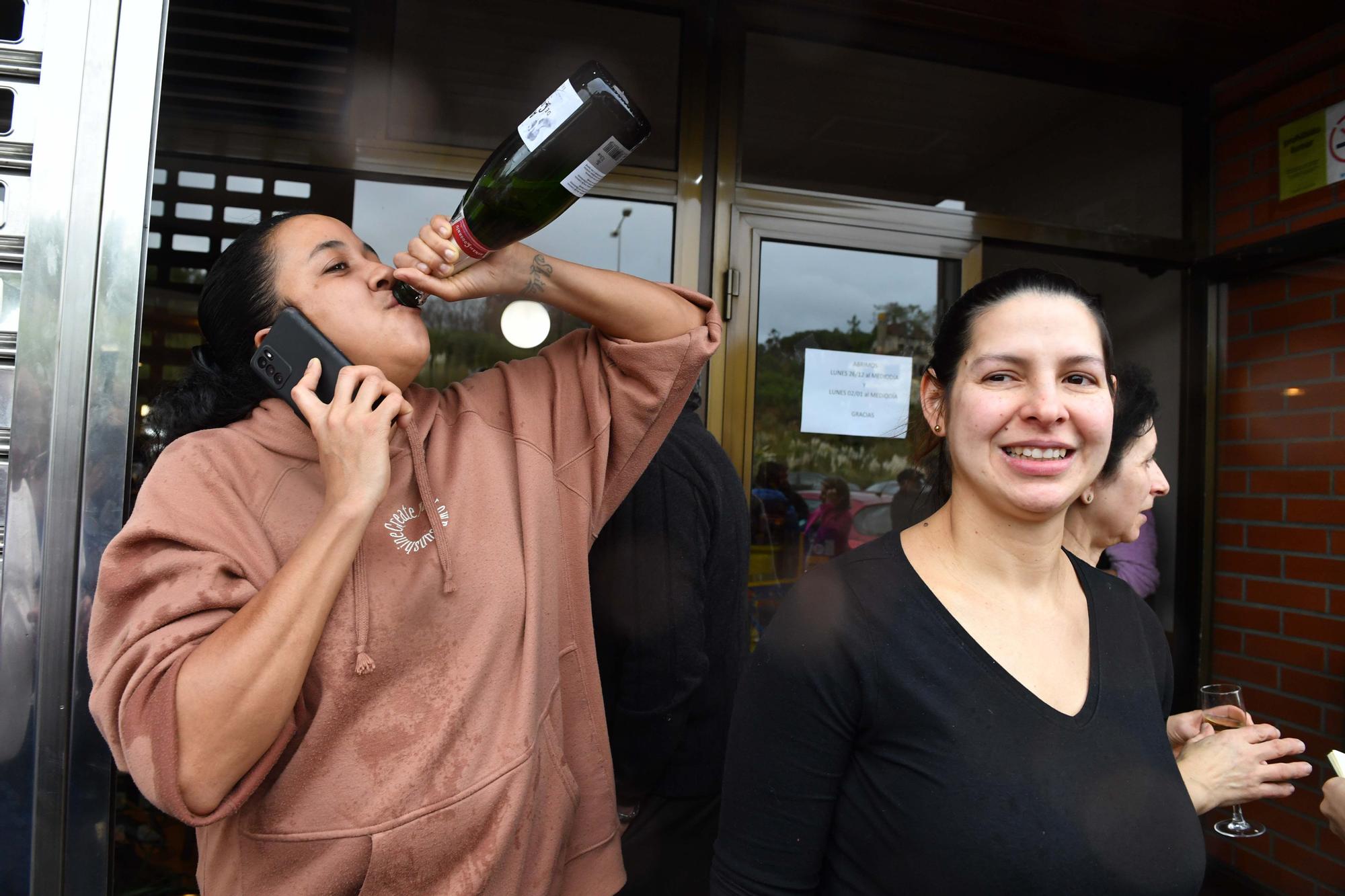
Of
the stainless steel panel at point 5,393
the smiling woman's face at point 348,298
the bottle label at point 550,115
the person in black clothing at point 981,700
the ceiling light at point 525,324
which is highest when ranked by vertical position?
the bottle label at point 550,115

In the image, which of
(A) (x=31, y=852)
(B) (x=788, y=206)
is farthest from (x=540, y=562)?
(B) (x=788, y=206)

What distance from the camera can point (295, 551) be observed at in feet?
3.21

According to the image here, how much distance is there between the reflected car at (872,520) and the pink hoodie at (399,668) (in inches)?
70.4

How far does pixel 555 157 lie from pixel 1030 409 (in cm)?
84

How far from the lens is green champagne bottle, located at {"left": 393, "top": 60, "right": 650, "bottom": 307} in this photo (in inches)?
49.4

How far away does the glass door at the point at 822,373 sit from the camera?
273 cm

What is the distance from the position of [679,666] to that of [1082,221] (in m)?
2.51

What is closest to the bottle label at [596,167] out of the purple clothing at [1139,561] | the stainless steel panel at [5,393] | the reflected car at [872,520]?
the stainless steel panel at [5,393]

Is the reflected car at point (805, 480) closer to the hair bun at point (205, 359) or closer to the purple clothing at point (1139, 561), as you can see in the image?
the purple clothing at point (1139, 561)

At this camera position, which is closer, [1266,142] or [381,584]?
[381,584]

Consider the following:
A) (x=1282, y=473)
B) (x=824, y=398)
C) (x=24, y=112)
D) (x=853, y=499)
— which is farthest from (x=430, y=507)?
(x=1282, y=473)

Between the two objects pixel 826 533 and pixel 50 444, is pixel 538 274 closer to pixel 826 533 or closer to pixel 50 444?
pixel 50 444

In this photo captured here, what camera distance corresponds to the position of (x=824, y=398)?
283cm

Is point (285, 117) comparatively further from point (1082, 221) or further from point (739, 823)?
point (1082, 221)
